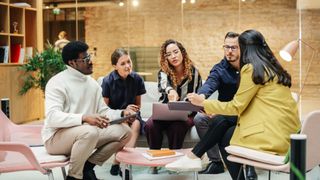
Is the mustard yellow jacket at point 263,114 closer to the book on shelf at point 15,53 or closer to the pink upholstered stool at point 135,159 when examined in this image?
the pink upholstered stool at point 135,159

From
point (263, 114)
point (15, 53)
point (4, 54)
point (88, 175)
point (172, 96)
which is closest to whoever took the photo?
point (263, 114)

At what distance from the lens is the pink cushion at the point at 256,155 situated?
2405 mm

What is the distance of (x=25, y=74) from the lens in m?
6.63

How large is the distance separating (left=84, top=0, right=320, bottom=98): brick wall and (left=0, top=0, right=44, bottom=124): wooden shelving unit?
57.5 inches

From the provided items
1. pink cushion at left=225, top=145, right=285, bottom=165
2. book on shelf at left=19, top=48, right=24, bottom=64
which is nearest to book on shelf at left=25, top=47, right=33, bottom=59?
book on shelf at left=19, top=48, right=24, bottom=64

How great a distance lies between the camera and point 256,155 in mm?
2463

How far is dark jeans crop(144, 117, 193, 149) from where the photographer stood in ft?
12.5

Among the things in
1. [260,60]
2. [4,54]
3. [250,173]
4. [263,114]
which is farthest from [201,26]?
[263,114]

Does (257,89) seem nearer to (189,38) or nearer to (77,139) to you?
(77,139)

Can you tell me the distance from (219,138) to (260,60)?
2.32ft

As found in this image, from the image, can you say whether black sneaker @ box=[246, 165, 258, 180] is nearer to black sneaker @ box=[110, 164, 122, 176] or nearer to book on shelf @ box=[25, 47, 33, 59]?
black sneaker @ box=[110, 164, 122, 176]

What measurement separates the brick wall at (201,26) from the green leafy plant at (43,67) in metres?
2.15

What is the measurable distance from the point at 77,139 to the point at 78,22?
5796 millimetres

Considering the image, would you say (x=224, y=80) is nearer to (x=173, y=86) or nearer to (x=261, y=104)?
(x=173, y=86)
